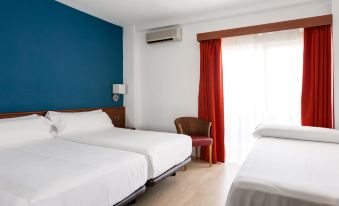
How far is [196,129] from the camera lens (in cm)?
384

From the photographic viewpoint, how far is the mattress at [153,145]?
88.7 inches

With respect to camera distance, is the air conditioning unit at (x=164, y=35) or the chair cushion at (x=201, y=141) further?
the air conditioning unit at (x=164, y=35)

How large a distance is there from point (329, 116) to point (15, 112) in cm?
417

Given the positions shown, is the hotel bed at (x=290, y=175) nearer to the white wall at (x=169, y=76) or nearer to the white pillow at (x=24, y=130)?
the white wall at (x=169, y=76)

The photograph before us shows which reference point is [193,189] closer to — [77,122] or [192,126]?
[192,126]

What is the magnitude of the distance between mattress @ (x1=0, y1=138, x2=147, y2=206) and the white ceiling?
2.28m

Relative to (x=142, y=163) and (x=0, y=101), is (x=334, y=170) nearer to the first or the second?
(x=142, y=163)

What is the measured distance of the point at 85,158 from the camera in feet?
6.28

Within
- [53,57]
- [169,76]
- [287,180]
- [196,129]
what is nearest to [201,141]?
[196,129]

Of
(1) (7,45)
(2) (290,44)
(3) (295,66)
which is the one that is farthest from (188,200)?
(1) (7,45)

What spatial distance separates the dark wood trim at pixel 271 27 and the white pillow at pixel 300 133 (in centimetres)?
144

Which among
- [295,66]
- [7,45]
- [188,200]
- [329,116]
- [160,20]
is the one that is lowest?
[188,200]

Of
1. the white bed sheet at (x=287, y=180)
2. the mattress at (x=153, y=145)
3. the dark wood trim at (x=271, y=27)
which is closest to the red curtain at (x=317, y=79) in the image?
the dark wood trim at (x=271, y=27)

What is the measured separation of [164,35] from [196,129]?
184cm
